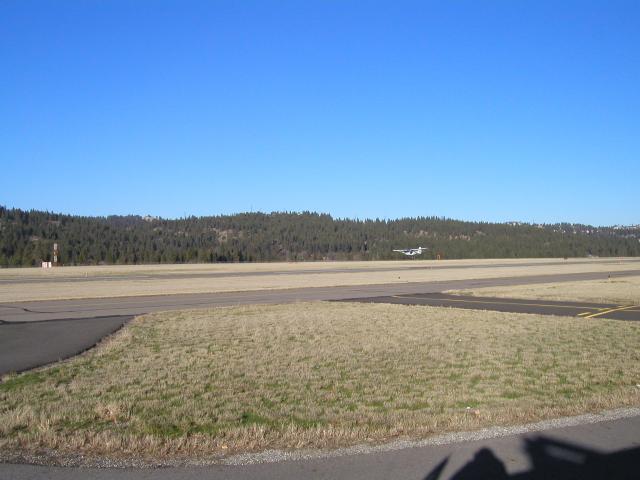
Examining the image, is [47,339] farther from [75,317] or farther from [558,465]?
[558,465]

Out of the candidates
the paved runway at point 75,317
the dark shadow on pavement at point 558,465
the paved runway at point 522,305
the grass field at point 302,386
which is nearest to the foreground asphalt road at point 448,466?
the dark shadow on pavement at point 558,465

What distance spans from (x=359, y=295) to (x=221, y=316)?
13.9m

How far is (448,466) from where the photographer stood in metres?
5.98

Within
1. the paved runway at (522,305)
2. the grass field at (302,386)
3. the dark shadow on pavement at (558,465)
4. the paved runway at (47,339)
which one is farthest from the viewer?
the paved runway at (522,305)

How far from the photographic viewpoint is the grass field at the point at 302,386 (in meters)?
7.14

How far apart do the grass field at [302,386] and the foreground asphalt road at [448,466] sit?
56cm

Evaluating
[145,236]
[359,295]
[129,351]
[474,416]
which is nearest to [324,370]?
[474,416]

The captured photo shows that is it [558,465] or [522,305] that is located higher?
[558,465]

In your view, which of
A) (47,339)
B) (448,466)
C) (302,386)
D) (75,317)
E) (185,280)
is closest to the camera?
(448,466)

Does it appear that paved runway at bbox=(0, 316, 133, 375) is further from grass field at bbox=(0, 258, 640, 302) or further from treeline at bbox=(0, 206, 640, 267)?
treeline at bbox=(0, 206, 640, 267)

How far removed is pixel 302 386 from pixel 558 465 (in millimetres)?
4868

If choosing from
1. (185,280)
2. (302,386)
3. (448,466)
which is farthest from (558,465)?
(185,280)

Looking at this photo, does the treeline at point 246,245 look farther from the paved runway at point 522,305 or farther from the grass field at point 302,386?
the grass field at point 302,386

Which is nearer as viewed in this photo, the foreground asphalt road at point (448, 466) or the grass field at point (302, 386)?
the foreground asphalt road at point (448, 466)
